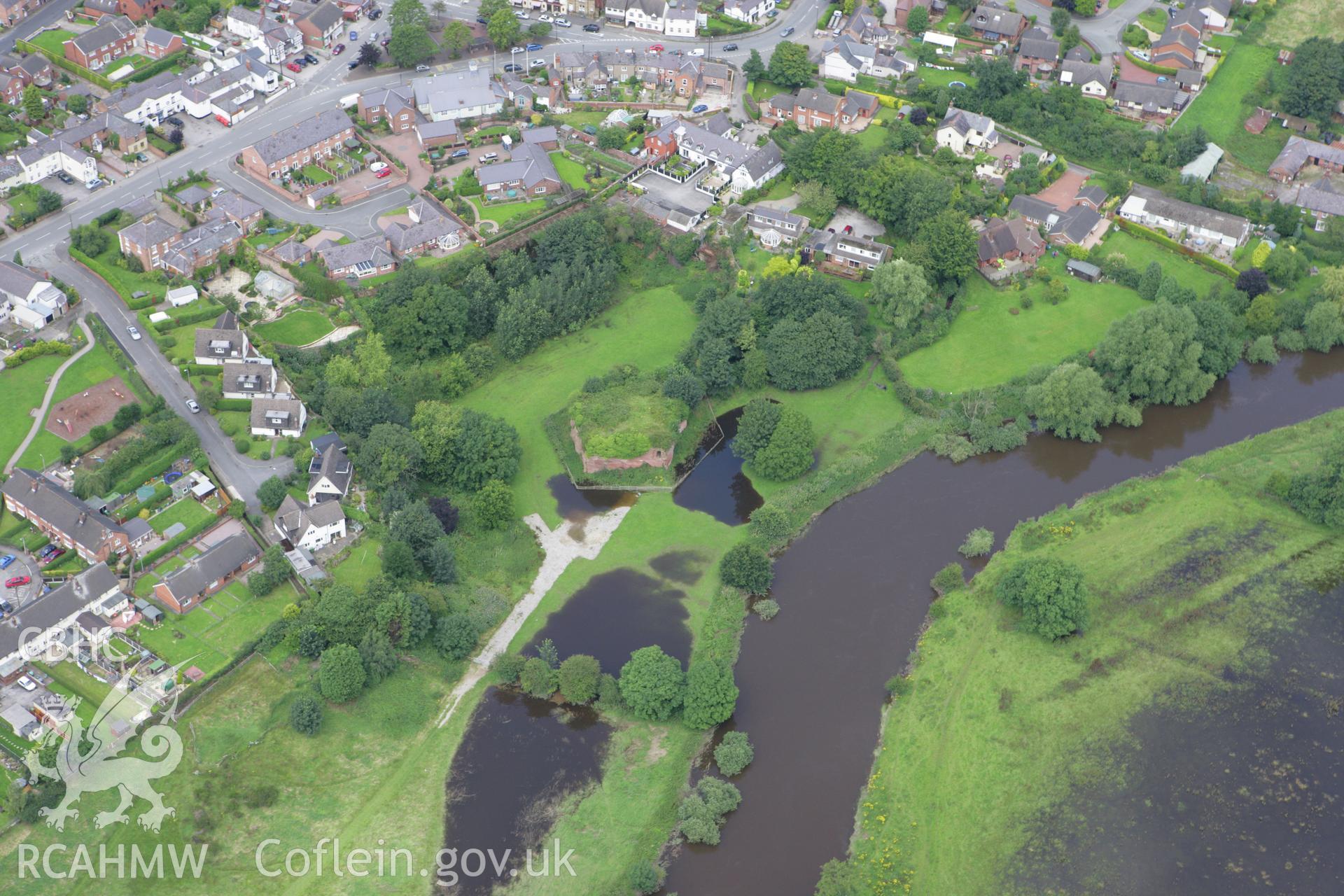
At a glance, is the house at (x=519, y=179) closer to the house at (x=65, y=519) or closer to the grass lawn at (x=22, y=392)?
the grass lawn at (x=22, y=392)

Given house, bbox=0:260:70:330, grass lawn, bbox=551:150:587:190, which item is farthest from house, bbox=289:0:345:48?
house, bbox=0:260:70:330

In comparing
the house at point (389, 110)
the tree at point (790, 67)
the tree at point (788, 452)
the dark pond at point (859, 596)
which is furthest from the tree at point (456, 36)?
the dark pond at point (859, 596)

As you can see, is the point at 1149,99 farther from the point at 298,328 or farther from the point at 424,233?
the point at 298,328

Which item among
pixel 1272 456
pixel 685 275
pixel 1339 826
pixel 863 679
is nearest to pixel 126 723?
pixel 863 679

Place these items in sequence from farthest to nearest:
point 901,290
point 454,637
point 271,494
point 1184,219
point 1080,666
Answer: point 1184,219, point 901,290, point 271,494, point 1080,666, point 454,637

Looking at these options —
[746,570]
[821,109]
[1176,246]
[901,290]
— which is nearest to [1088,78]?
[1176,246]

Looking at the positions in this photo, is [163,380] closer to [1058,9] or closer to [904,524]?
[904,524]

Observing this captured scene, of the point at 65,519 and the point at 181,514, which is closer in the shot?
the point at 65,519
